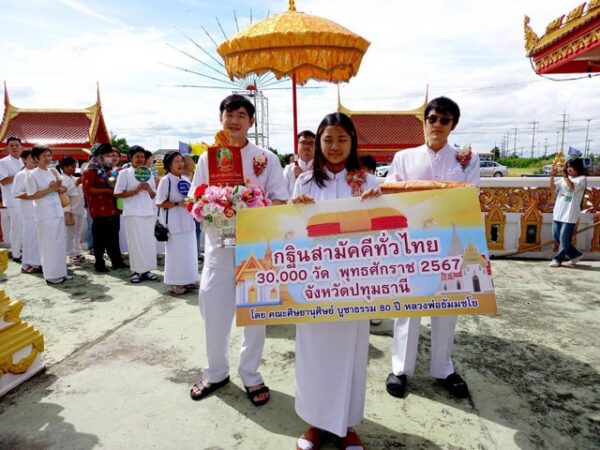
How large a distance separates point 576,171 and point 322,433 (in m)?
5.33

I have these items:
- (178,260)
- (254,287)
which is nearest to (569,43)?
(254,287)

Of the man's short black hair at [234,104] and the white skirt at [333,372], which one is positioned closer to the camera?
the white skirt at [333,372]

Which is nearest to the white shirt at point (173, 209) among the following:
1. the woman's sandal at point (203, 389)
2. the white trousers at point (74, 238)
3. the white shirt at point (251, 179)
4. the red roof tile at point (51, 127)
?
the white shirt at point (251, 179)

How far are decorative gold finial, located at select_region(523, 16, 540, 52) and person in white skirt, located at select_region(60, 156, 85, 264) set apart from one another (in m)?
6.78

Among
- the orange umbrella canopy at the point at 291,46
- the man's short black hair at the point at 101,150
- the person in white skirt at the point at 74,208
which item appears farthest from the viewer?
the person in white skirt at the point at 74,208

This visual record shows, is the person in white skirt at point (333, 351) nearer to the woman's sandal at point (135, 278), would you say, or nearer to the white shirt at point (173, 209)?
the white shirt at point (173, 209)

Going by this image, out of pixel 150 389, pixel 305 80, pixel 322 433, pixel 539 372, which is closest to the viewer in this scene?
pixel 322 433

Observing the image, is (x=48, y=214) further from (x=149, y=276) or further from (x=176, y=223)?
(x=176, y=223)

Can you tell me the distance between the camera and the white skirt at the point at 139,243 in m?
5.13

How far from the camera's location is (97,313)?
3977 mm

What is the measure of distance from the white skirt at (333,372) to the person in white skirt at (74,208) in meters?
5.45

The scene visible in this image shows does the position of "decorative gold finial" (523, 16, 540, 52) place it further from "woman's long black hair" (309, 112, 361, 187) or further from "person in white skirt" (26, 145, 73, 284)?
"person in white skirt" (26, 145, 73, 284)

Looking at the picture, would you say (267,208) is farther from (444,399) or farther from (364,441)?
(444,399)

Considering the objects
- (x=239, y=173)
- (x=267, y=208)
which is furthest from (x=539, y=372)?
(x=239, y=173)
